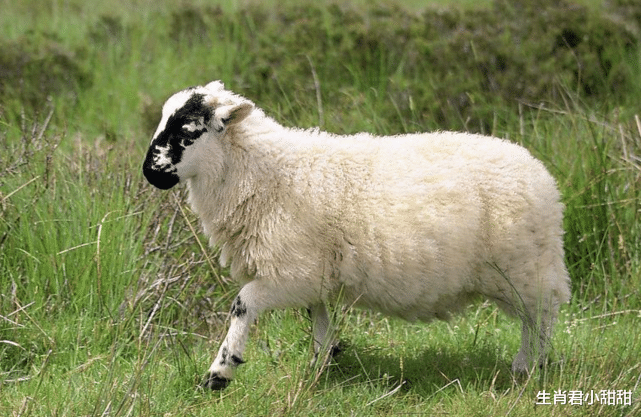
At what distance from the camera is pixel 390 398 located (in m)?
4.55

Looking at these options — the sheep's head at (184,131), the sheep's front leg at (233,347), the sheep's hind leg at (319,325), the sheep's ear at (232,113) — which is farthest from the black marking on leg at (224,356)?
the sheep's ear at (232,113)

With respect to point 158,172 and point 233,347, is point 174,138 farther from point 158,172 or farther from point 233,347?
point 233,347

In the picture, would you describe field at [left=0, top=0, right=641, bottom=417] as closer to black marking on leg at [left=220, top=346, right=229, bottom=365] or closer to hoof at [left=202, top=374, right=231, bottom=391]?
hoof at [left=202, top=374, right=231, bottom=391]

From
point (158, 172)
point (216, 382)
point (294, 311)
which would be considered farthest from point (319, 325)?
point (158, 172)

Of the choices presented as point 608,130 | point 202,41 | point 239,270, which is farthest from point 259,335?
point 202,41

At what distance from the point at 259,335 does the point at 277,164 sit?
1.02m

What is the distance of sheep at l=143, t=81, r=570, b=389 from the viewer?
4535mm

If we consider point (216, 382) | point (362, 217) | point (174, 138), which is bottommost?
point (216, 382)

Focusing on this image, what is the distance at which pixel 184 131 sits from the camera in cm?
454

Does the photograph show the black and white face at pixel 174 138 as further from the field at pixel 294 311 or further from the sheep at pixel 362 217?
the field at pixel 294 311

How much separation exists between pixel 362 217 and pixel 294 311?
83 cm

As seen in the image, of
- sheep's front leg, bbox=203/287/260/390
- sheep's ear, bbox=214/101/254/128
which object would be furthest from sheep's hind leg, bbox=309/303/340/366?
sheep's ear, bbox=214/101/254/128

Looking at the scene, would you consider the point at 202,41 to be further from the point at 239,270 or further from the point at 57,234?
the point at 239,270

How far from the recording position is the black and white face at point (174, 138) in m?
4.52
